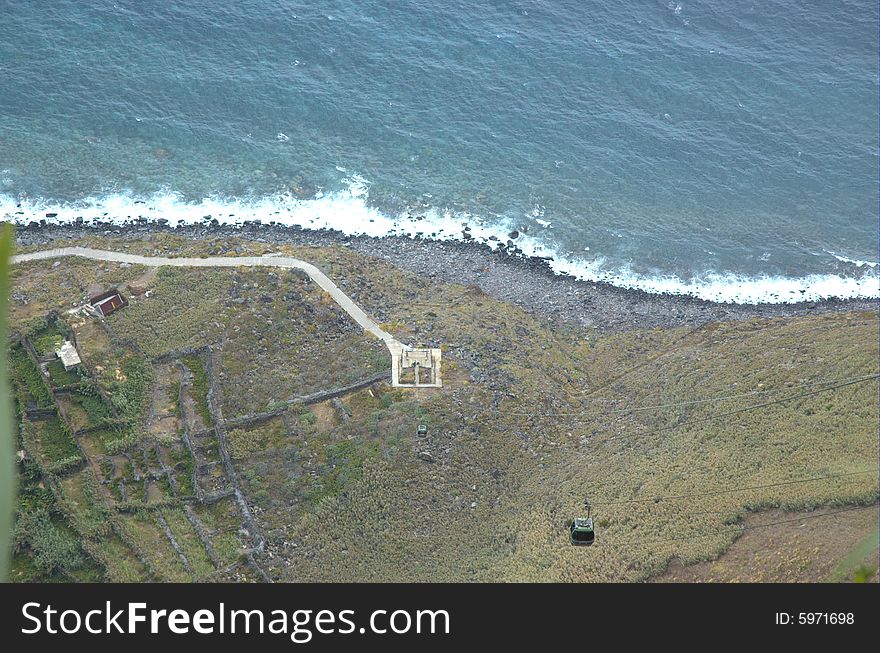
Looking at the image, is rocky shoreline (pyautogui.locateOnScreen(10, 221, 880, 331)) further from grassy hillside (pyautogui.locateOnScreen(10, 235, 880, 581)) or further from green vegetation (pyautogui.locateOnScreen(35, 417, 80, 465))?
green vegetation (pyautogui.locateOnScreen(35, 417, 80, 465))

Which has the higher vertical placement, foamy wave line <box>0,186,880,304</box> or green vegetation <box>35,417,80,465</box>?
foamy wave line <box>0,186,880,304</box>

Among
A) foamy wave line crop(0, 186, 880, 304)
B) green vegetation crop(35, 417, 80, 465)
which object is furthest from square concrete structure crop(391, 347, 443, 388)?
foamy wave line crop(0, 186, 880, 304)

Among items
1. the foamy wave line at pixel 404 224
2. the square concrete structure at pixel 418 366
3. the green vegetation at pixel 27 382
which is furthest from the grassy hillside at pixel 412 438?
the foamy wave line at pixel 404 224

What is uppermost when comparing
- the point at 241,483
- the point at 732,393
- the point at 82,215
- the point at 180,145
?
the point at 180,145

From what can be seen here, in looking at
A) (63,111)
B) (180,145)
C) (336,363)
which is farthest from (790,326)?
(63,111)

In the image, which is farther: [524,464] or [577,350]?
[577,350]

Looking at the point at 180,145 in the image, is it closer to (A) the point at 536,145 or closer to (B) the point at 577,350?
(A) the point at 536,145

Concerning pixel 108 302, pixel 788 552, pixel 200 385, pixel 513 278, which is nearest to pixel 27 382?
pixel 108 302
